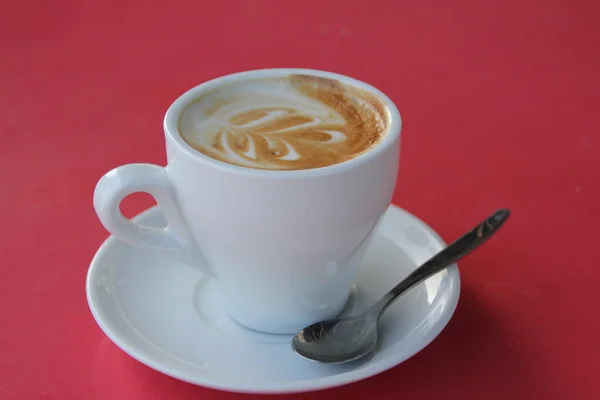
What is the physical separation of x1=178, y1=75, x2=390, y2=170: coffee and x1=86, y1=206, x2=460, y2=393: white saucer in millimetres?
219

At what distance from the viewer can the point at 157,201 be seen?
879mm

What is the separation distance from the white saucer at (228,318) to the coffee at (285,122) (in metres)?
0.22

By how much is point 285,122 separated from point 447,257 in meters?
0.28

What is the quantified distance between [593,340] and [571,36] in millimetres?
1331

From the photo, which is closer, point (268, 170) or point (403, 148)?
point (268, 170)

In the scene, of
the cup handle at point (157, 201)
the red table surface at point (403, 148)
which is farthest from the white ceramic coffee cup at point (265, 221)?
the red table surface at point (403, 148)

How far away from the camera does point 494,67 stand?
1.87m

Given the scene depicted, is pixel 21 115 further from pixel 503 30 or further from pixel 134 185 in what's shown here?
pixel 503 30

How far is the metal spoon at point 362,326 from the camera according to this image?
2.72 ft

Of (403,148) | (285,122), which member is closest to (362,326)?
(285,122)

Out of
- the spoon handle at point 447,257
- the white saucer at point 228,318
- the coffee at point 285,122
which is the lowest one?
the white saucer at point 228,318

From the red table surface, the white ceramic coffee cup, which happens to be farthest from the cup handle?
the red table surface

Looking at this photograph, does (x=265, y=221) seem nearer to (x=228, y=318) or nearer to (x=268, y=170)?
(x=268, y=170)

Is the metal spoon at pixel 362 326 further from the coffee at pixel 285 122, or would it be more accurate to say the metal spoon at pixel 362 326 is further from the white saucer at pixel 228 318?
the coffee at pixel 285 122
